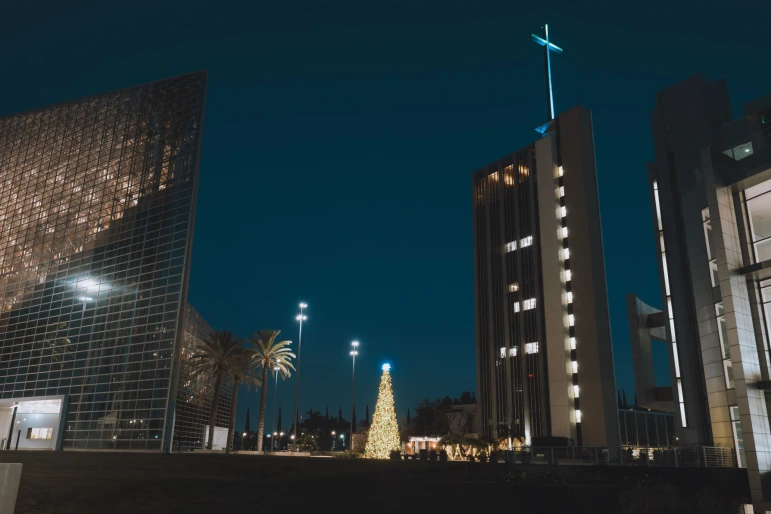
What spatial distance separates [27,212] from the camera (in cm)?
7506

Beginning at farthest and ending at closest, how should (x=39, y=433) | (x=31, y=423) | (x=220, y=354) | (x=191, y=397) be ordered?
(x=191, y=397)
(x=31, y=423)
(x=39, y=433)
(x=220, y=354)

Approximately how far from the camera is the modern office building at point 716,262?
24109 mm

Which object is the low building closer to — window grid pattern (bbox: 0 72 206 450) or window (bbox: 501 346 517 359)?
window (bbox: 501 346 517 359)

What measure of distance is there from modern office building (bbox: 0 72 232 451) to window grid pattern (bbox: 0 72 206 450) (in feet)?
0.47

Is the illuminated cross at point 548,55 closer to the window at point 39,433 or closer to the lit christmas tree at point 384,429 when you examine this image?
the lit christmas tree at point 384,429

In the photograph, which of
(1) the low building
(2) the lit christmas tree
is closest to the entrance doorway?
(2) the lit christmas tree

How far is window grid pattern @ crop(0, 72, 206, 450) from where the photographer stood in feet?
187

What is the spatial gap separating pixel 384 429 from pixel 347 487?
26.3 meters

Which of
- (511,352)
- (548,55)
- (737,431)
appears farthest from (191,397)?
(548,55)

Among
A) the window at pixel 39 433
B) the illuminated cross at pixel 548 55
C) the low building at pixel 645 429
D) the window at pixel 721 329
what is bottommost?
the window at pixel 39 433

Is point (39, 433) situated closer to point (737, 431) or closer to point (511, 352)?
point (511, 352)

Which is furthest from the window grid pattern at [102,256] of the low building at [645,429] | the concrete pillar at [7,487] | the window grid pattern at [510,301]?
the low building at [645,429]

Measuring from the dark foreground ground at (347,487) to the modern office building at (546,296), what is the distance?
28341 mm

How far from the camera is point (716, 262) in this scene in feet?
84.7
